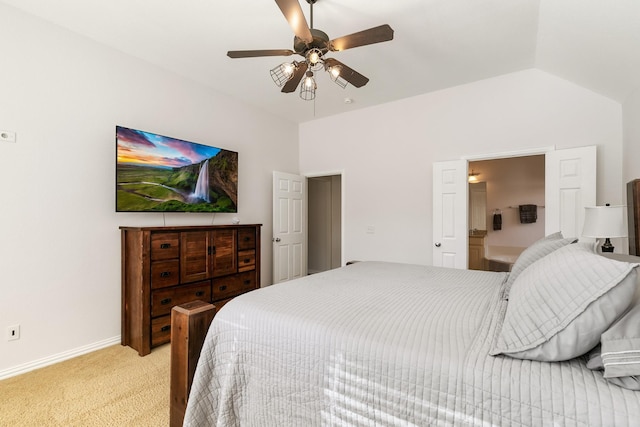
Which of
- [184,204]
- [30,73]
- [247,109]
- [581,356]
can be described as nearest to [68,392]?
[184,204]

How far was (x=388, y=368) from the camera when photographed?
3.23 feet

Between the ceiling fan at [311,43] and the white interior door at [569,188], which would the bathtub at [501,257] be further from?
the ceiling fan at [311,43]

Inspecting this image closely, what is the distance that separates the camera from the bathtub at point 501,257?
5.00 metres

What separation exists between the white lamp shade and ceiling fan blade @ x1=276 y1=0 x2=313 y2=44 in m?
2.57

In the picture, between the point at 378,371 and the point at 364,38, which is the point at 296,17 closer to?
the point at 364,38

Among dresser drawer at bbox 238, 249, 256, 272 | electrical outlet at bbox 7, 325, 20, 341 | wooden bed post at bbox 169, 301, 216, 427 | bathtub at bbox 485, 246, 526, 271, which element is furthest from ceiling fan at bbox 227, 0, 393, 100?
bathtub at bbox 485, 246, 526, 271

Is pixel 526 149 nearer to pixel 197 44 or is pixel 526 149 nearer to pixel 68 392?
pixel 197 44

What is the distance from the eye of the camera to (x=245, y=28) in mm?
2551

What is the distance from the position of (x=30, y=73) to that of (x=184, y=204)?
1628 millimetres

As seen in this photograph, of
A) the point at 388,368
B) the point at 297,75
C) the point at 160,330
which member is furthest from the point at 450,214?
the point at 160,330

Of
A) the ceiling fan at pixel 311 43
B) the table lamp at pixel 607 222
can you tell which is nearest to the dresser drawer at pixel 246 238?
the ceiling fan at pixel 311 43

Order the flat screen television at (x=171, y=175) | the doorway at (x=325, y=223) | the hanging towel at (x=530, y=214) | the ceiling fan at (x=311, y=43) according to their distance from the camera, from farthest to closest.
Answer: the doorway at (x=325, y=223), the hanging towel at (x=530, y=214), the flat screen television at (x=171, y=175), the ceiling fan at (x=311, y=43)

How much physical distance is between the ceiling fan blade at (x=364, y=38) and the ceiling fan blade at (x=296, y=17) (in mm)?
202

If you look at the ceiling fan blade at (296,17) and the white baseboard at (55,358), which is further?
the white baseboard at (55,358)
